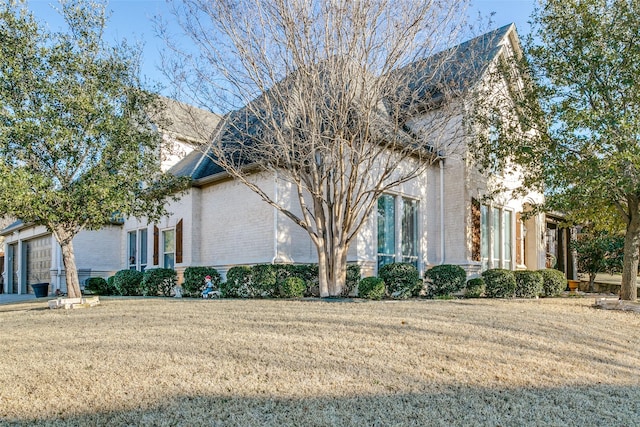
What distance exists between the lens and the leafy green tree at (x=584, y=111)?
1073cm

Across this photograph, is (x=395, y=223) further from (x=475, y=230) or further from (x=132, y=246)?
(x=132, y=246)

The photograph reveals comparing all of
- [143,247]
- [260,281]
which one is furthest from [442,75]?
[143,247]

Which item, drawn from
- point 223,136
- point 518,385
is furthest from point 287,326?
point 223,136

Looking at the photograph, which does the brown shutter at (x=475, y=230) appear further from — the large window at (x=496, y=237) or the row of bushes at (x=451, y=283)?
the row of bushes at (x=451, y=283)

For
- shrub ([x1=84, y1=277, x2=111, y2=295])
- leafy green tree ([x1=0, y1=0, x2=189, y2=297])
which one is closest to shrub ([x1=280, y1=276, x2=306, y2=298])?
leafy green tree ([x1=0, y1=0, x2=189, y2=297])

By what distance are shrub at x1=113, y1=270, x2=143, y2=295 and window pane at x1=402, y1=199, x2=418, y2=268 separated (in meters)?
8.08

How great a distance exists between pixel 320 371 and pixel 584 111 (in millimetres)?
8614

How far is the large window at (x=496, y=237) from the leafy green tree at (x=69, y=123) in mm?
10321

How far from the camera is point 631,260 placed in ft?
38.2

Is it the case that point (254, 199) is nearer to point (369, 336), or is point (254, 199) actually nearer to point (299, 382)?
point (369, 336)

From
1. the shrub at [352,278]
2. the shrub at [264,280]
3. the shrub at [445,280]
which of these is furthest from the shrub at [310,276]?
the shrub at [445,280]

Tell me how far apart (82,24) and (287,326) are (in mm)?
8515

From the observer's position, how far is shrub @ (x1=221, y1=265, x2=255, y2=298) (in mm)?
12344

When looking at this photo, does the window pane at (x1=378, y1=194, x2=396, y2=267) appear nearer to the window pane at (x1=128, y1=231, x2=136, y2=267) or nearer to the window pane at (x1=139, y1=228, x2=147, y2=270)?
the window pane at (x1=139, y1=228, x2=147, y2=270)
